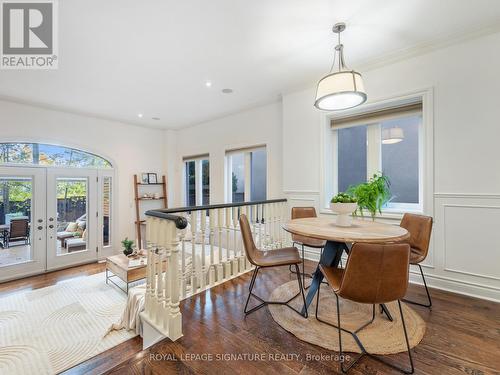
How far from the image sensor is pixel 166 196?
636cm

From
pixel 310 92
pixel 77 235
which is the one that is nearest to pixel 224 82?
pixel 310 92

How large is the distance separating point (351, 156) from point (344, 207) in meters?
1.77

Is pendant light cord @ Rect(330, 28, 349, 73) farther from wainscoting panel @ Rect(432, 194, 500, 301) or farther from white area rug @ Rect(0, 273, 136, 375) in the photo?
white area rug @ Rect(0, 273, 136, 375)

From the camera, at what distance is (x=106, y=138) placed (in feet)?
17.7

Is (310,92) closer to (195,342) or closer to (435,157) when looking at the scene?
(435,157)

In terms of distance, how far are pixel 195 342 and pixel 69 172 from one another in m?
4.94

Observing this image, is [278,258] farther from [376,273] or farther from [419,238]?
[419,238]

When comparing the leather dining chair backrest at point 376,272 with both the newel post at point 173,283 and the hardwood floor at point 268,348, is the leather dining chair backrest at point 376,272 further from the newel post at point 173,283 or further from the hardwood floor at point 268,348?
the newel post at point 173,283

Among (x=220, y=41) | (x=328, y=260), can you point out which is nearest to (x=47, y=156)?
(x=220, y=41)

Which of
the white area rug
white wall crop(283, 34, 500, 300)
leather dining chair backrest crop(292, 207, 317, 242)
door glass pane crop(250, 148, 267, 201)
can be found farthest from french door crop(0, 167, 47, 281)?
white wall crop(283, 34, 500, 300)

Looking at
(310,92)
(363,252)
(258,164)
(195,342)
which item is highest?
(310,92)

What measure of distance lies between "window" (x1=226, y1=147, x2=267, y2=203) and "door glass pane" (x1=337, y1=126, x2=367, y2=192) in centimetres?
152

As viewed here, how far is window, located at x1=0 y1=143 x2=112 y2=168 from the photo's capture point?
14.0ft

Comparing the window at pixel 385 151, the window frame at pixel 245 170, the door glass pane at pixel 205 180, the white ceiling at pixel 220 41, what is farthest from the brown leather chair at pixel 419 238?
the door glass pane at pixel 205 180
